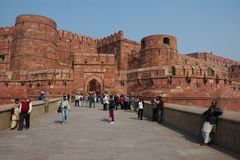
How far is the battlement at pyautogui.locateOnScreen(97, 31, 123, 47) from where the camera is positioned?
102 feet

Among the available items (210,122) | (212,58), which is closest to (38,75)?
(210,122)

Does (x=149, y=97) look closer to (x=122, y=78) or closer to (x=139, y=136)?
(x=122, y=78)

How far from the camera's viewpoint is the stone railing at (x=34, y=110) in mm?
6425

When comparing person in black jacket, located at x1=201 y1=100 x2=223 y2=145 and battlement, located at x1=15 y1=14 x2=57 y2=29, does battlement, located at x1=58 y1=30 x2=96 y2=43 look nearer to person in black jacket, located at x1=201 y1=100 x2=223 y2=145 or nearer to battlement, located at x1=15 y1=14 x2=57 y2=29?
battlement, located at x1=15 y1=14 x2=57 y2=29

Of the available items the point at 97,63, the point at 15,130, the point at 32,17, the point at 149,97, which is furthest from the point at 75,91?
the point at 15,130

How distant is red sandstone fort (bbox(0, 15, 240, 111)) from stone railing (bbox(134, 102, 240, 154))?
10.5 metres

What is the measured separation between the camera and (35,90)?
21266mm

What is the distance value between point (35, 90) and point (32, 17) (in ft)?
29.2

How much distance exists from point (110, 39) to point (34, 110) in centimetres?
2406

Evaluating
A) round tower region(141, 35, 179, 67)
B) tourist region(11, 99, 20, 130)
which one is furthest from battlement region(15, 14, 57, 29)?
tourist region(11, 99, 20, 130)

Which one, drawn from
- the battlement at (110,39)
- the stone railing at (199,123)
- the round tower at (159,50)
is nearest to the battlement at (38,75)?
the round tower at (159,50)

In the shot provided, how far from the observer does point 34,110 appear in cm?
956

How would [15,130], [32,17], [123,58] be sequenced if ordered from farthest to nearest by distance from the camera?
[123,58], [32,17], [15,130]

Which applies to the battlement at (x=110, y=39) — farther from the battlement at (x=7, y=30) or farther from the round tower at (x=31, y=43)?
the battlement at (x=7, y=30)
